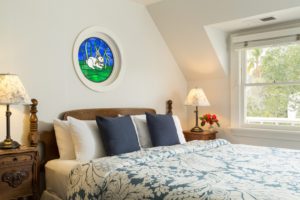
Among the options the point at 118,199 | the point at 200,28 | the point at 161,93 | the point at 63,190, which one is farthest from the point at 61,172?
the point at 200,28

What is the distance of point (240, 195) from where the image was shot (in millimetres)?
1495

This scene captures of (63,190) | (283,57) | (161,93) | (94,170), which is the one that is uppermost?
(283,57)

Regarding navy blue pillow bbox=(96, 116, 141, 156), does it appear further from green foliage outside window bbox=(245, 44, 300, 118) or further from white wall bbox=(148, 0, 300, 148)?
green foliage outside window bbox=(245, 44, 300, 118)

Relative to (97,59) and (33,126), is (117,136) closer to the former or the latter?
(33,126)

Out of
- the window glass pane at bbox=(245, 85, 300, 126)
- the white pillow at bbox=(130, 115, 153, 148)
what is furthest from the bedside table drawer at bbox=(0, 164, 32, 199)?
the window glass pane at bbox=(245, 85, 300, 126)

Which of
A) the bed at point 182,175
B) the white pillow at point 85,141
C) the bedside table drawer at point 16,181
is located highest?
the white pillow at point 85,141

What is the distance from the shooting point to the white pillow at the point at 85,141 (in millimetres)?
2623

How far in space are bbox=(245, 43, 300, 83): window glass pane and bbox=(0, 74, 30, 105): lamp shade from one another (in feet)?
9.43

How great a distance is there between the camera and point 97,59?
338 cm

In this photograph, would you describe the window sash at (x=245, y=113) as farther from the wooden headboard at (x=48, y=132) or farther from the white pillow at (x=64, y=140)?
the white pillow at (x=64, y=140)

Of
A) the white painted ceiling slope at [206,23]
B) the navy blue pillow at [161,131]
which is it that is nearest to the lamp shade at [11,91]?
the navy blue pillow at [161,131]

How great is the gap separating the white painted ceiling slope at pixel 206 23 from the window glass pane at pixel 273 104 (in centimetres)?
54

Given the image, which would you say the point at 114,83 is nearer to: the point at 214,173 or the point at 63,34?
the point at 63,34

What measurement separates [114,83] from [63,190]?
146 cm
